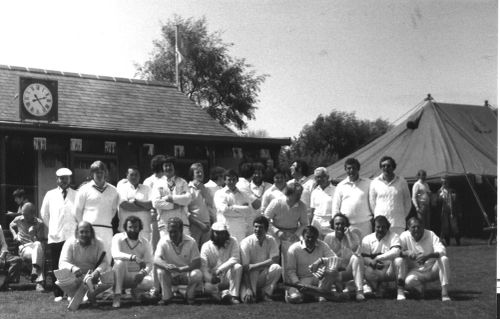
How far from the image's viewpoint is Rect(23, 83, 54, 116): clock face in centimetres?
1466

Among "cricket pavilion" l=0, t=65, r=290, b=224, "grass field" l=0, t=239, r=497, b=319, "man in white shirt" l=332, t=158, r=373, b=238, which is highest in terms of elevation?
"cricket pavilion" l=0, t=65, r=290, b=224

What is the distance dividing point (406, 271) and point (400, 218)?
609 mm

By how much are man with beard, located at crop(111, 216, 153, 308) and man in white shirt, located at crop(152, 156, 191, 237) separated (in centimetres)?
44

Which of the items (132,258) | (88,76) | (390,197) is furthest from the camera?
(88,76)

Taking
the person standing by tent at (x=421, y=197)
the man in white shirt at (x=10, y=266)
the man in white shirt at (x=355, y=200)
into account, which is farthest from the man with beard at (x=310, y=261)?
the person standing by tent at (x=421, y=197)

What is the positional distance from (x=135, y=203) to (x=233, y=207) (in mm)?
1023

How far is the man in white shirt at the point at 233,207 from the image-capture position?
8430 millimetres

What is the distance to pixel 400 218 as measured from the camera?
8.21m

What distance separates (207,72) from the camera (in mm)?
17844

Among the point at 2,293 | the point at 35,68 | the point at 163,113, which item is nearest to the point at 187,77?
the point at 163,113

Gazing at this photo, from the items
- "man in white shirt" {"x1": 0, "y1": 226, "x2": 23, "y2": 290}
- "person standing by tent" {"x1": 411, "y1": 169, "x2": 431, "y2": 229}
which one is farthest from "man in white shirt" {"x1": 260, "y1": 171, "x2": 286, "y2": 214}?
"person standing by tent" {"x1": 411, "y1": 169, "x2": 431, "y2": 229}

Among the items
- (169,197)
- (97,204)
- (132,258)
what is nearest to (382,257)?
(169,197)

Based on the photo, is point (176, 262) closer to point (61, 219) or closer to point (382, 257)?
point (61, 219)

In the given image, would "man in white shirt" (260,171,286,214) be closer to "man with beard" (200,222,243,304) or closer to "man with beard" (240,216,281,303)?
"man with beard" (240,216,281,303)
